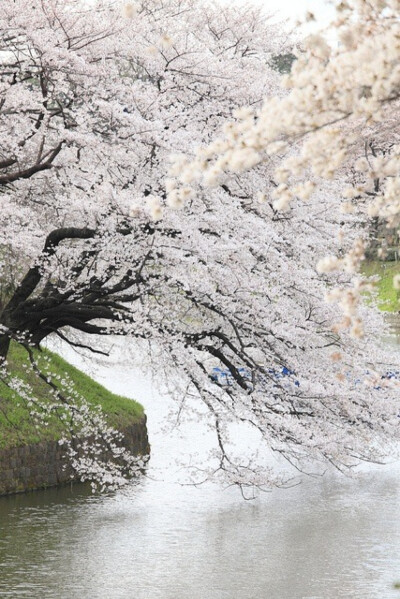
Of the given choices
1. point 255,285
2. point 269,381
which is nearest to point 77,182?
point 255,285

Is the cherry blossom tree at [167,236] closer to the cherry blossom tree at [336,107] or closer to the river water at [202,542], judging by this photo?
the river water at [202,542]

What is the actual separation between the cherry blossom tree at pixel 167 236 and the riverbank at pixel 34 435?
10.3 ft

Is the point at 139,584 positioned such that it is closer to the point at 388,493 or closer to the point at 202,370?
the point at 202,370

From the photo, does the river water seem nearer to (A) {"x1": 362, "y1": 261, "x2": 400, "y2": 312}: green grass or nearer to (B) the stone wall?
(B) the stone wall

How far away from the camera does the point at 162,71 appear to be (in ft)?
37.0

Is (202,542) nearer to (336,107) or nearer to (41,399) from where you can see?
(41,399)

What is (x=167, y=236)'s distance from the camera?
386 inches

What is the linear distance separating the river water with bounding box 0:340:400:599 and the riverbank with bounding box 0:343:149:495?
1.17ft

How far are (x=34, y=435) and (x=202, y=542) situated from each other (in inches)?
166

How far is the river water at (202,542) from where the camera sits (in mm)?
10266

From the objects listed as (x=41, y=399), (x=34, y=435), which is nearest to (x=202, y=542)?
(x=34, y=435)

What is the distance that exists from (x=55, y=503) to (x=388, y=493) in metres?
5.61

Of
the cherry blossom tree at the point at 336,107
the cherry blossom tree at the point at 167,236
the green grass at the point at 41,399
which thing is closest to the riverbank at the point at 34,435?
the green grass at the point at 41,399

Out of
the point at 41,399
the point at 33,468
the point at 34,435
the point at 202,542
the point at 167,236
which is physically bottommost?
the point at 202,542
